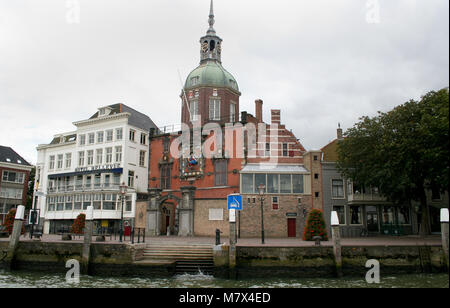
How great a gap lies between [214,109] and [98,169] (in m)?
16.1

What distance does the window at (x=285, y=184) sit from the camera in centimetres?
3481

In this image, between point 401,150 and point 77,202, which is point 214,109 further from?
point 401,150

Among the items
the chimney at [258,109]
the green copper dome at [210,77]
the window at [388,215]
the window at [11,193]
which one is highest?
the green copper dome at [210,77]

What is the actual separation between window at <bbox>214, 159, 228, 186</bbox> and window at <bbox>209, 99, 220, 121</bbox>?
7.99 meters

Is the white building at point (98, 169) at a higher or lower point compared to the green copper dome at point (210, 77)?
lower

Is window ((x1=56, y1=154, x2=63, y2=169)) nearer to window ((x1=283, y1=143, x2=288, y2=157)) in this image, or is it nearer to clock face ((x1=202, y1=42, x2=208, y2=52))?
clock face ((x1=202, y1=42, x2=208, y2=52))

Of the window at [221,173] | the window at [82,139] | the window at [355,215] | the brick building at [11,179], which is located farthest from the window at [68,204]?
the window at [355,215]

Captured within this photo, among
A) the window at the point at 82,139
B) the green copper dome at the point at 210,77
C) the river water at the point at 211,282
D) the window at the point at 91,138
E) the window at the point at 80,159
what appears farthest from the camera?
the window at the point at 82,139

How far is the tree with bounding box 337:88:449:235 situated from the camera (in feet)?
77.7

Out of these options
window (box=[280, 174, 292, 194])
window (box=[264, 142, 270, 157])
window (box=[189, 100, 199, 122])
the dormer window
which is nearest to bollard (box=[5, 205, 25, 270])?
window (box=[280, 174, 292, 194])

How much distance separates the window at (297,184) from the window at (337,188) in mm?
3177

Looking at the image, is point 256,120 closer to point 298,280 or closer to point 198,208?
point 198,208

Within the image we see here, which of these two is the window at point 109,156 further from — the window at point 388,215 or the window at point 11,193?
the window at point 388,215

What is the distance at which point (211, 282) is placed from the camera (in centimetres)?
1944
